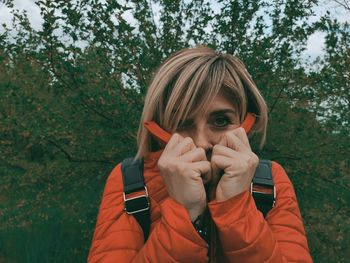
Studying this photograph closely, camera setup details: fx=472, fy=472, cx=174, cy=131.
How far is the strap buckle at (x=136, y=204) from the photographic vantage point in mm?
1716

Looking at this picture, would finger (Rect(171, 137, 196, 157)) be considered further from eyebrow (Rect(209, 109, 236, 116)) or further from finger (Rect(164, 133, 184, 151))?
eyebrow (Rect(209, 109, 236, 116))

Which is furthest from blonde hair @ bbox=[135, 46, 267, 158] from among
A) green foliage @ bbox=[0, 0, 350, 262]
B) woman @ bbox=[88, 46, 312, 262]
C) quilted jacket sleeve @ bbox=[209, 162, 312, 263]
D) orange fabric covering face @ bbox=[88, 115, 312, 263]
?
green foliage @ bbox=[0, 0, 350, 262]

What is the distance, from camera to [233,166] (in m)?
1.59

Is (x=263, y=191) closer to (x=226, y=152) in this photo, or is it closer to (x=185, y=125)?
(x=226, y=152)

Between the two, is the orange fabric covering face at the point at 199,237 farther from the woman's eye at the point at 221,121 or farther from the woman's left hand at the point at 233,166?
the woman's eye at the point at 221,121

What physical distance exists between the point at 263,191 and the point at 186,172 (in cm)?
36

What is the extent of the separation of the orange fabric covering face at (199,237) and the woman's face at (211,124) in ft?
0.42

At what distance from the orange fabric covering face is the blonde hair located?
15 cm

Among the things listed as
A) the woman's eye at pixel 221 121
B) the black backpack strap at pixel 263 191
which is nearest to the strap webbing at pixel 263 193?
the black backpack strap at pixel 263 191

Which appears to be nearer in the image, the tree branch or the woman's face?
the woman's face

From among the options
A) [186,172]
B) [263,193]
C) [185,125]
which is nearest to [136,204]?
[186,172]

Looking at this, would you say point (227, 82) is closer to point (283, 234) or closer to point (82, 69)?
point (283, 234)

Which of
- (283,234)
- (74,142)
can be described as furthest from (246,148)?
(74,142)

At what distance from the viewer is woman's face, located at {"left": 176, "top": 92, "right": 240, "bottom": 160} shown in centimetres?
179
